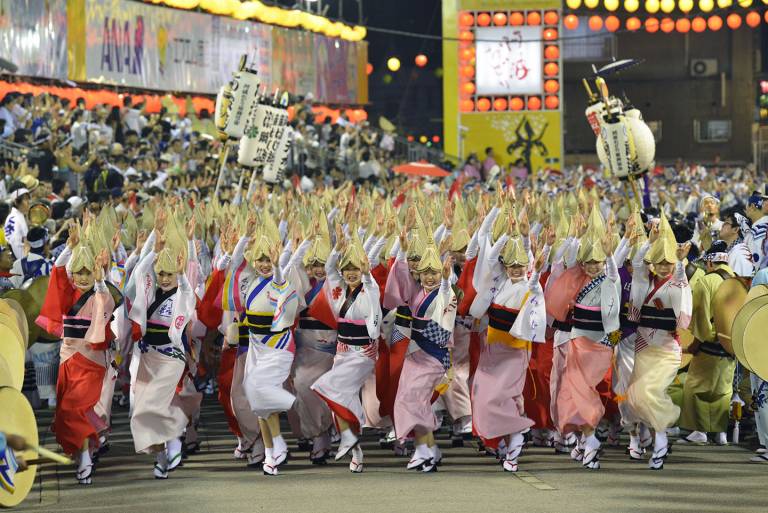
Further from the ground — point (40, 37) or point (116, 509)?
point (40, 37)

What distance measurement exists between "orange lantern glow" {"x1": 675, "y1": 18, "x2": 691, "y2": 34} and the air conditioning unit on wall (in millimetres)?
8840

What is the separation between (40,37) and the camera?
2417cm

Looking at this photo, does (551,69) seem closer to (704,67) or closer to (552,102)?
(552,102)

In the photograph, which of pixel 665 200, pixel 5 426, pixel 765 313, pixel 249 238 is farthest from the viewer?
pixel 665 200

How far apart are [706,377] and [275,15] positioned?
2362 centimetres

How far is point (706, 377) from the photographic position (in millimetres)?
11336

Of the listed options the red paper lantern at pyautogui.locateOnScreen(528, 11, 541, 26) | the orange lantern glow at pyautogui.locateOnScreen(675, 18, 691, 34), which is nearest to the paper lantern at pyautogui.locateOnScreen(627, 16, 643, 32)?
the orange lantern glow at pyautogui.locateOnScreen(675, 18, 691, 34)

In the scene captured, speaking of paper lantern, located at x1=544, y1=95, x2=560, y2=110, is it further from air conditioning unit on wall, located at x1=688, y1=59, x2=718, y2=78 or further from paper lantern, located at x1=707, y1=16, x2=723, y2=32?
air conditioning unit on wall, located at x1=688, y1=59, x2=718, y2=78

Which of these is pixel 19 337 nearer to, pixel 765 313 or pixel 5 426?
pixel 5 426

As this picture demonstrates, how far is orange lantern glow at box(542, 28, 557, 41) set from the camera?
35156 millimetres

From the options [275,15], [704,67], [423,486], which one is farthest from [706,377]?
[704,67]

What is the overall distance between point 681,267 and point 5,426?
515 cm

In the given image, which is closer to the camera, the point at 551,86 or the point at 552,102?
the point at 551,86

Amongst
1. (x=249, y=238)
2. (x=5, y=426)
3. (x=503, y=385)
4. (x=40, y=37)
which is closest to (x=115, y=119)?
(x=40, y=37)
